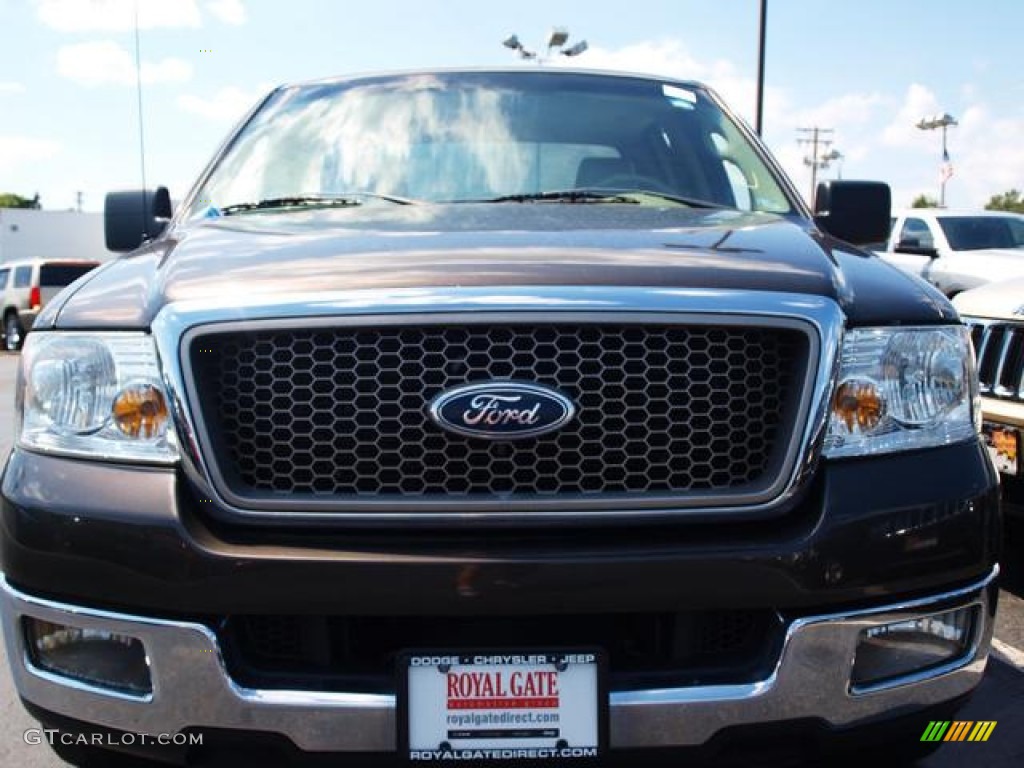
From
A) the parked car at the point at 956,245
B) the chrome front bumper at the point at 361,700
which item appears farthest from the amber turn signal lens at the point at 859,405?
the parked car at the point at 956,245

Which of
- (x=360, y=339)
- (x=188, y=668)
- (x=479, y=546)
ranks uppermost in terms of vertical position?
(x=360, y=339)

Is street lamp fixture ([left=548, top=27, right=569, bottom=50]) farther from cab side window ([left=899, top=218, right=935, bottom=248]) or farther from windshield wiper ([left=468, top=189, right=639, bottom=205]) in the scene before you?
windshield wiper ([left=468, top=189, right=639, bottom=205])

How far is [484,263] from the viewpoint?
219cm

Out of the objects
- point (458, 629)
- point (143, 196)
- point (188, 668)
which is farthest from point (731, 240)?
point (143, 196)

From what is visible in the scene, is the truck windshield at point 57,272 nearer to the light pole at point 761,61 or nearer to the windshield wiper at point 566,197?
the light pole at point 761,61

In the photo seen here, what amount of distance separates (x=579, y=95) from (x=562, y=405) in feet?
6.69

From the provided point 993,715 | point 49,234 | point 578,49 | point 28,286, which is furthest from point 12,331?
point 49,234

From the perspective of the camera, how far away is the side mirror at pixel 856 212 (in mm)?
3580

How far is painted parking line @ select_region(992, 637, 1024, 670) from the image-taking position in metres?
3.79

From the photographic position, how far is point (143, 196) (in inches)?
147

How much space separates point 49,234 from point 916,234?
45603 mm

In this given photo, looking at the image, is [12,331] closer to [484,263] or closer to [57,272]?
[57,272]

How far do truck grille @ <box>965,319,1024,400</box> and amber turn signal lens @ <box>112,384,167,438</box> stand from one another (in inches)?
136

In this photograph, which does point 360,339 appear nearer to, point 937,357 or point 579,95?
point 937,357
